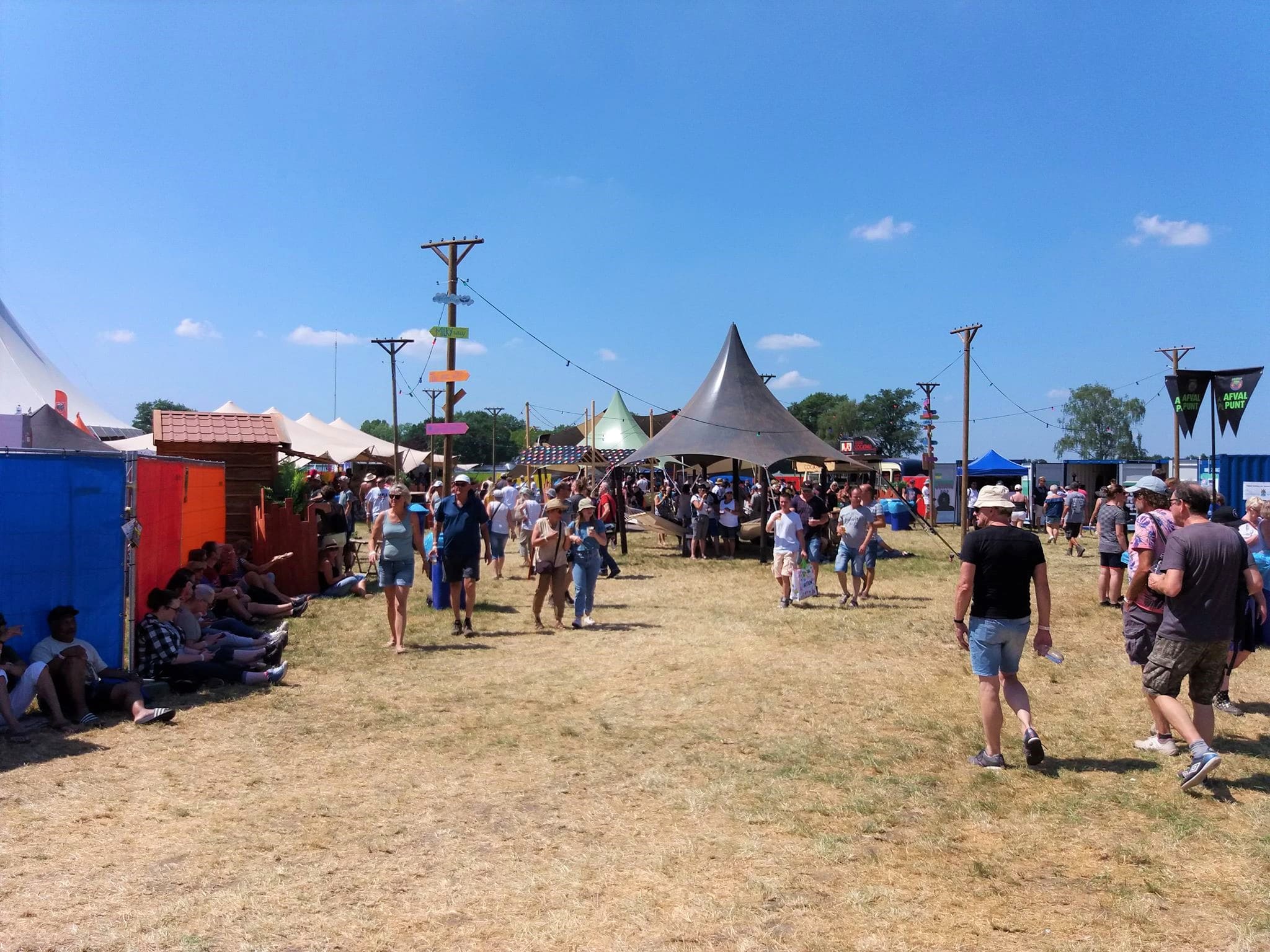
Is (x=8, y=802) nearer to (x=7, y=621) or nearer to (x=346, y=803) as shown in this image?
(x=346, y=803)

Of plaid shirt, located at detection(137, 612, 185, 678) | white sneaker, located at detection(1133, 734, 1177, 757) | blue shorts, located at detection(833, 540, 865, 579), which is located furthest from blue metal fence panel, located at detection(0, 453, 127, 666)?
blue shorts, located at detection(833, 540, 865, 579)

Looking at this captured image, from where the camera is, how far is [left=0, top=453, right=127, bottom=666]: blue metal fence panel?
6.45 meters

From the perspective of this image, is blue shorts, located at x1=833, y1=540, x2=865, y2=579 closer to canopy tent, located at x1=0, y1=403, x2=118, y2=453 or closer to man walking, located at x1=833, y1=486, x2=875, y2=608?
man walking, located at x1=833, y1=486, x2=875, y2=608

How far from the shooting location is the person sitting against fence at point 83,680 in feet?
20.5

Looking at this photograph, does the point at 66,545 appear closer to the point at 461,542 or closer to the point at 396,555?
the point at 396,555

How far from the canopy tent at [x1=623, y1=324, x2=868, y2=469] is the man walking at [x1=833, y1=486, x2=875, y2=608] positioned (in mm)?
6726

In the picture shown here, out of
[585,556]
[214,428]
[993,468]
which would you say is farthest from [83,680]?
[993,468]

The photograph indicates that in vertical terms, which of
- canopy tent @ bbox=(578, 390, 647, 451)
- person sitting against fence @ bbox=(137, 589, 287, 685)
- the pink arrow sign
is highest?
canopy tent @ bbox=(578, 390, 647, 451)

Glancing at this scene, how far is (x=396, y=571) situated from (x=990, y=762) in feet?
17.8

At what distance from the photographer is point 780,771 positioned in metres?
5.44

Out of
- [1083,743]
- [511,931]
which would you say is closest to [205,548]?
[511,931]

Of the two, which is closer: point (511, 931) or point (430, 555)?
point (511, 931)

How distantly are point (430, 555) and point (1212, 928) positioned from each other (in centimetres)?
907

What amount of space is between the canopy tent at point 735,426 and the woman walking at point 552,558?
9167mm
